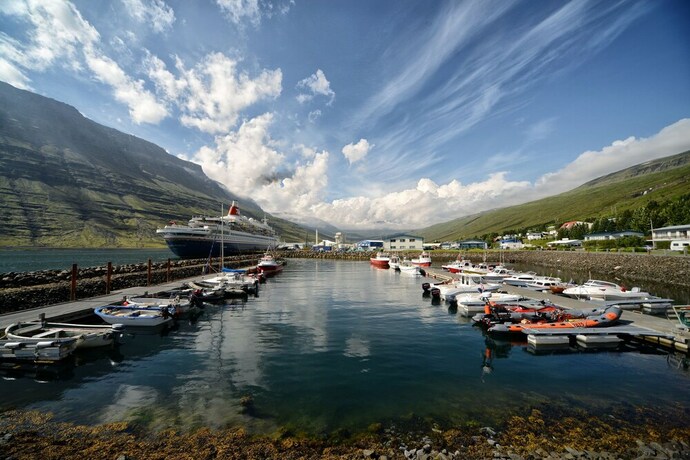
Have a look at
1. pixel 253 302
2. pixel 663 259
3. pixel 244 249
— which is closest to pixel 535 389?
pixel 253 302

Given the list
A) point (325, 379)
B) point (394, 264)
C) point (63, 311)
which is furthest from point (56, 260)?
point (325, 379)

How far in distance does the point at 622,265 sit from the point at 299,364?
8696 cm

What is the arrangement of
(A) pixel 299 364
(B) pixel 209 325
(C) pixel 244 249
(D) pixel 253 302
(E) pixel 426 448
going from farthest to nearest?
(C) pixel 244 249
(D) pixel 253 302
(B) pixel 209 325
(A) pixel 299 364
(E) pixel 426 448

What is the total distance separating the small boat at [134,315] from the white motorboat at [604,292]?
155 feet

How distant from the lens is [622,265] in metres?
69.9

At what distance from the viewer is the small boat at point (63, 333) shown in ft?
59.5

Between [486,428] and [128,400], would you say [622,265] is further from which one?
[128,400]

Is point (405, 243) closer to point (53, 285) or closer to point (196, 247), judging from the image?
point (196, 247)

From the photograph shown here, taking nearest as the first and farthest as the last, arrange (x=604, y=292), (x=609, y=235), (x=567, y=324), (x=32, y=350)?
(x=32, y=350)
(x=567, y=324)
(x=604, y=292)
(x=609, y=235)

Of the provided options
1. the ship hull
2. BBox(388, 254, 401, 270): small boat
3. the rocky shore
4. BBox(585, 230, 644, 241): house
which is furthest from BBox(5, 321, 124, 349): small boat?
BBox(585, 230, 644, 241): house

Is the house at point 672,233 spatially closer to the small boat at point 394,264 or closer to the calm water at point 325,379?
the small boat at point 394,264

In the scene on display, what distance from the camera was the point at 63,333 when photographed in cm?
1930

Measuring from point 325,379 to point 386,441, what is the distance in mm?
5805

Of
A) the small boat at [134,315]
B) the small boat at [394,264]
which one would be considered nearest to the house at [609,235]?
the small boat at [394,264]
